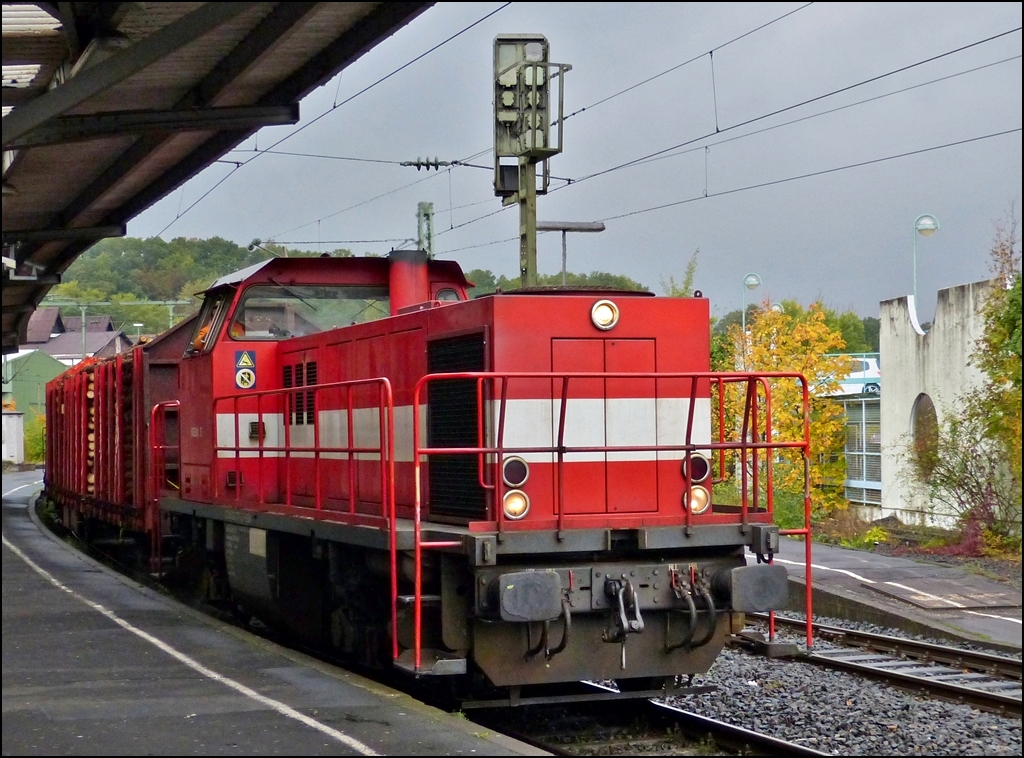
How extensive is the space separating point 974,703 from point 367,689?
4348 mm

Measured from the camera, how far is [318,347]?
9.40 meters

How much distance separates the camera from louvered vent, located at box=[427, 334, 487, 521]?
23.7 ft

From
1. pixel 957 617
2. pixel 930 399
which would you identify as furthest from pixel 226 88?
pixel 930 399

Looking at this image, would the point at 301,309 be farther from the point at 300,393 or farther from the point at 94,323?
the point at 94,323

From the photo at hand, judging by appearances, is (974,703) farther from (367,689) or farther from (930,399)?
(930,399)

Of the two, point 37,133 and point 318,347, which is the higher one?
point 37,133

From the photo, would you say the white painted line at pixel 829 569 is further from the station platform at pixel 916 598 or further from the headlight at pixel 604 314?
the headlight at pixel 604 314

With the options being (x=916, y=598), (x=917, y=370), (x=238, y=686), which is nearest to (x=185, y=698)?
(x=238, y=686)

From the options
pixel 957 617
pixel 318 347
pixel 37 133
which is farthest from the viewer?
pixel 957 617

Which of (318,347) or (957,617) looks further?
(957,617)

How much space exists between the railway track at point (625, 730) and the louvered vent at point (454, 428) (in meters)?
1.36

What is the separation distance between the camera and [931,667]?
9.48 metres

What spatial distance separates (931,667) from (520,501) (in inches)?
181

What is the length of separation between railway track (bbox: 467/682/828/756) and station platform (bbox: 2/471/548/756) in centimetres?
79
